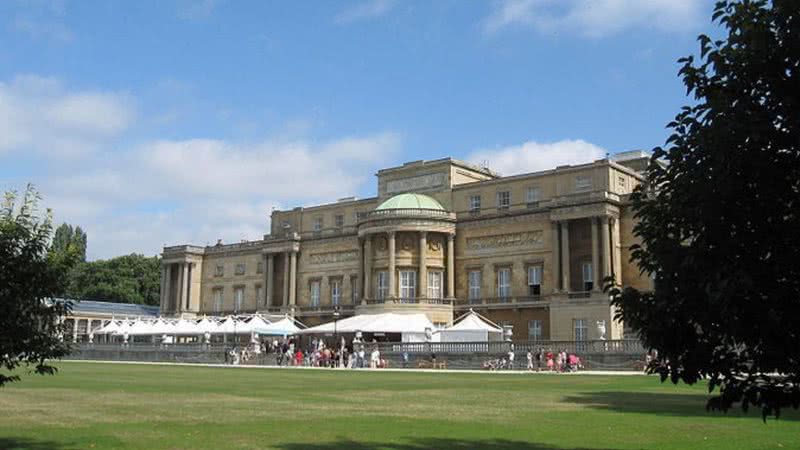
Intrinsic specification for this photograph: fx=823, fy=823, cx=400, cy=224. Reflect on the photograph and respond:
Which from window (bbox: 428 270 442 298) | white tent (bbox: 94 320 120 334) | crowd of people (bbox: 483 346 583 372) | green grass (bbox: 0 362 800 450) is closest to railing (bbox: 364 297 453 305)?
window (bbox: 428 270 442 298)

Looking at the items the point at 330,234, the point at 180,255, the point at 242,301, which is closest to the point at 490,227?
the point at 330,234

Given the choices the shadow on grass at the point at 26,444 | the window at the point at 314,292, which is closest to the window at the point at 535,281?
the window at the point at 314,292

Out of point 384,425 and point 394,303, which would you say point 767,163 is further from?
point 394,303

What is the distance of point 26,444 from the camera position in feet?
44.9

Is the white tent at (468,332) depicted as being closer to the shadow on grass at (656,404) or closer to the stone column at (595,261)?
the stone column at (595,261)

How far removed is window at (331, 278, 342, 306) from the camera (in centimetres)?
8494

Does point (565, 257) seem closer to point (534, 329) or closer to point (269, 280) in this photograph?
point (534, 329)

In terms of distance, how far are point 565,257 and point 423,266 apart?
1329 centimetres

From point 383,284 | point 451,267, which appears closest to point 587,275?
point 451,267

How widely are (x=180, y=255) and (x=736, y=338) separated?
314 feet

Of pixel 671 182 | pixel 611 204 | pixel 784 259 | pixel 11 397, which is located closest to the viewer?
pixel 784 259

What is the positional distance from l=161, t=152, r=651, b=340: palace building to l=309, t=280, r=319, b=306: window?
0.11 meters

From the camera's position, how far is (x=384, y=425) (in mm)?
16906

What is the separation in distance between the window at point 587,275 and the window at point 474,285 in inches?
409
